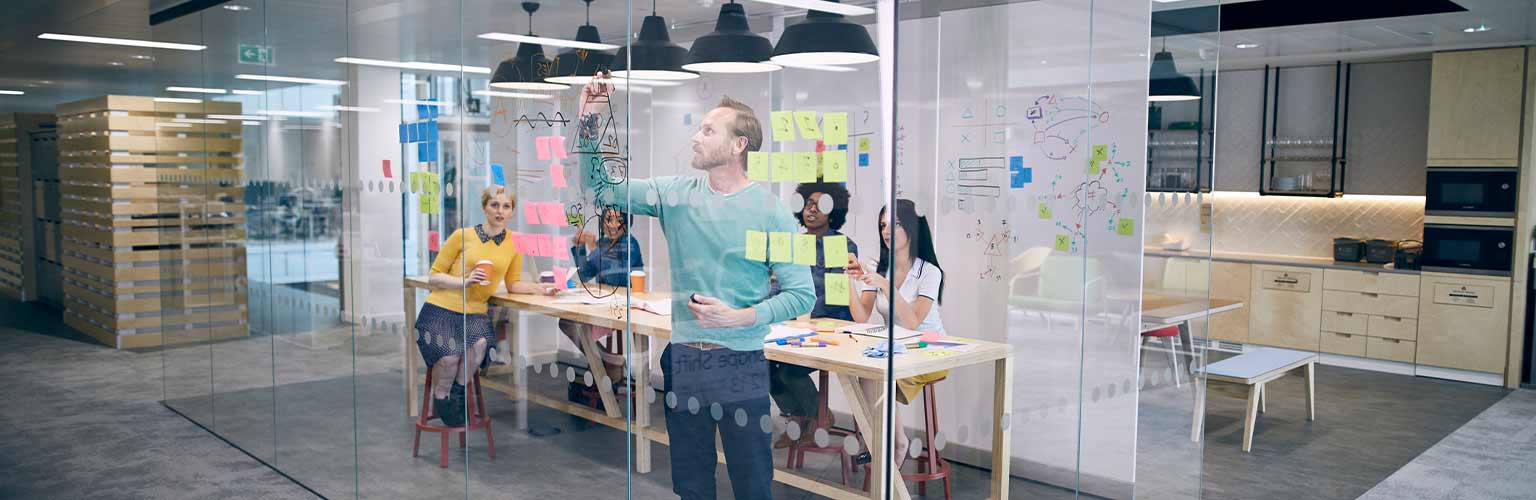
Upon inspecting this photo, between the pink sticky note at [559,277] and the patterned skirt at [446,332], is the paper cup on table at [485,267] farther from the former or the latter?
the pink sticky note at [559,277]

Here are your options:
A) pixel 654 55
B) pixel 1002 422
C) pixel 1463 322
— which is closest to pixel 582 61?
pixel 654 55

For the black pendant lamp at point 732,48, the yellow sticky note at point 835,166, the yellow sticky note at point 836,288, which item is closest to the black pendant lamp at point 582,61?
the black pendant lamp at point 732,48

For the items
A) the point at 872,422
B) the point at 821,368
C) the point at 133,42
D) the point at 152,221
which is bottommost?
the point at 872,422

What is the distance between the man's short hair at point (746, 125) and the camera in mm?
2695

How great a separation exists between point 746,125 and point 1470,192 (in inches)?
269

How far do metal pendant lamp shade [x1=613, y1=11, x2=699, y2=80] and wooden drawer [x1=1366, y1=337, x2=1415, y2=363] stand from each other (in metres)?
6.97

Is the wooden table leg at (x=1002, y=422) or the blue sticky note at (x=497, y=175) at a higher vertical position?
the blue sticky note at (x=497, y=175)

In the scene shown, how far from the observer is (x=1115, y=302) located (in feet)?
12.2

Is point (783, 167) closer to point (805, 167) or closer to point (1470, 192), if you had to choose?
point (805, 167)

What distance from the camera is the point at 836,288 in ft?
8.66

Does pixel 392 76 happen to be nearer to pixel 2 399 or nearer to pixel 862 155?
pixel 862 155

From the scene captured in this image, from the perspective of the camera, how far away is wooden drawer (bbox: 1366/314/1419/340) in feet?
24.9

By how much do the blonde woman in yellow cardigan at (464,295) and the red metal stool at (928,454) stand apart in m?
1.24

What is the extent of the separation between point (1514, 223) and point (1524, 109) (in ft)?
2.56
